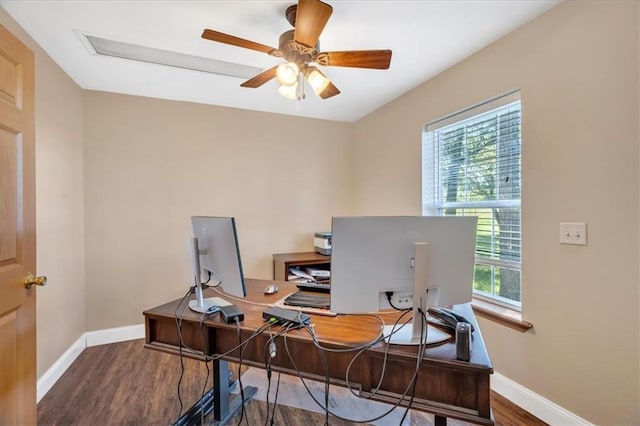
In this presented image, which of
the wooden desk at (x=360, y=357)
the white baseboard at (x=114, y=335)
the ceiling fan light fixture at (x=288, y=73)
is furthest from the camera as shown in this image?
the white baseboard at (x=114, y=335)

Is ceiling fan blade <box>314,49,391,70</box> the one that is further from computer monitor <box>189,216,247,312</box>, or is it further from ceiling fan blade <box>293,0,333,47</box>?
computer monitor <box>189,216,247,312</box>

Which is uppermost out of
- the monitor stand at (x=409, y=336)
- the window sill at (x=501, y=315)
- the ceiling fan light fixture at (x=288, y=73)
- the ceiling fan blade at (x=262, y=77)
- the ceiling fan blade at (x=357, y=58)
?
the ceiling fan blade at (x=262, y=77)

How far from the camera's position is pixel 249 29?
5.96 ft

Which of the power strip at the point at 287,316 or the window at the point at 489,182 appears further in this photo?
the window at the point at 489,182

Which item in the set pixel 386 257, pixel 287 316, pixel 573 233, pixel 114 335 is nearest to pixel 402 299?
pixel 386 257

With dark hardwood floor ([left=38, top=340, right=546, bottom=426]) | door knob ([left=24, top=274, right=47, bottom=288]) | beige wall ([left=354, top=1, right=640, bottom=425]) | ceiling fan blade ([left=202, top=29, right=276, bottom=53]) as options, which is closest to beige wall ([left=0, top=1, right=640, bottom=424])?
beige wall ([left=354, top=1, right=640, bottom=425])

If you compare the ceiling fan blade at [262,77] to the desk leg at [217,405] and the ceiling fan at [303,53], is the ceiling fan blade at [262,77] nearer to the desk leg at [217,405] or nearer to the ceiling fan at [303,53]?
the ceiling fan at [303,53]

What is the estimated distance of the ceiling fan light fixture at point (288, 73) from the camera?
1.69 m

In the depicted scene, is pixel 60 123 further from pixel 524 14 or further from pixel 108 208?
pixel 524 14

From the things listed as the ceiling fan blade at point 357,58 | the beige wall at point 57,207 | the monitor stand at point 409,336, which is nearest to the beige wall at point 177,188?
the beige wall at point 57,207

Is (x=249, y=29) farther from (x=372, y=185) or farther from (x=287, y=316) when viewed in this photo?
(x=372, y=185)

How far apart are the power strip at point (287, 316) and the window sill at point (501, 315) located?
53.0 inches

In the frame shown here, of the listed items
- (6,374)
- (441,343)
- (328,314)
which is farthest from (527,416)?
(6,374)

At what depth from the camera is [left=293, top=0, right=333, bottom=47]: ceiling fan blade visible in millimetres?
1289
